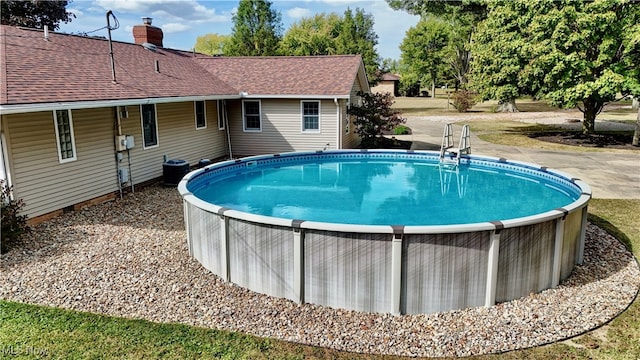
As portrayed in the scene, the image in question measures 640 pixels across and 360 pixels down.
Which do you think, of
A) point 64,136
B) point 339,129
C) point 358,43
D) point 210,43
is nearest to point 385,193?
point 339,129

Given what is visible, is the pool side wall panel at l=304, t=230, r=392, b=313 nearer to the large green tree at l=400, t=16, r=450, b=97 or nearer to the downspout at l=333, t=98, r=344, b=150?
the downspout at l=333, t=98, r=344, b=150

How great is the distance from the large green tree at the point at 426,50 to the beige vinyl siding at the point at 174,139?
39398 millimetres

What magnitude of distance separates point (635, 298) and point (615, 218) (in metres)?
4.24

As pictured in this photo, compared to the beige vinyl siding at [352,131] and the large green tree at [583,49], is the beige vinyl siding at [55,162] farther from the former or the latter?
the large green tree at [583,49]

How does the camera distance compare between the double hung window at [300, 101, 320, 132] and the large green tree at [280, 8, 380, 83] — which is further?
the large green tree at [280, 8, 380, 83]

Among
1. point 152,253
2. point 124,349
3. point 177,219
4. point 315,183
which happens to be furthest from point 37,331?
point 315,183

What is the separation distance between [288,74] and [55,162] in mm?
10916

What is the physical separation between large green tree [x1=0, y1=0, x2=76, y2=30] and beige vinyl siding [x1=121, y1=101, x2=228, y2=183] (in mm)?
16085

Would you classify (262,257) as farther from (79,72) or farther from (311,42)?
(311,42)

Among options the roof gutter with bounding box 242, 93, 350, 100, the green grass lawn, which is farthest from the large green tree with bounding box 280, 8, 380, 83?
the green grass lawn

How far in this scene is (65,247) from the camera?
7.99 m

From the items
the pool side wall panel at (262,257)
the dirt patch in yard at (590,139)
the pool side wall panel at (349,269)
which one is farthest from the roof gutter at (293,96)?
the dirt patch in yard at (590,139)

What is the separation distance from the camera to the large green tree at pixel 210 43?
79375 mm

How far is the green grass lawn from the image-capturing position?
492 centimetres
